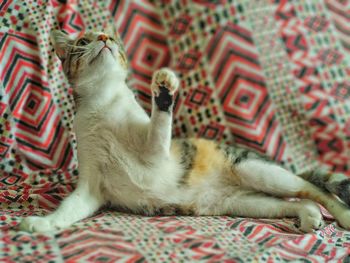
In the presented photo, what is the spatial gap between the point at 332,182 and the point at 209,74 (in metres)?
0.70

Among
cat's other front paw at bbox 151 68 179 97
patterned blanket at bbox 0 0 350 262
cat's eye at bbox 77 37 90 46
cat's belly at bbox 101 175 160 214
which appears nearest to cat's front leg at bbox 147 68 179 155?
cat's other front paw at bbox 151 68 179 97

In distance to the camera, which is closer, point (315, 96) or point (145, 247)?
point (145, 247)

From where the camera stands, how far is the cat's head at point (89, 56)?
151cm

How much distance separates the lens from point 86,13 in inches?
76.2

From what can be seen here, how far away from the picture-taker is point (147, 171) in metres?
1.48

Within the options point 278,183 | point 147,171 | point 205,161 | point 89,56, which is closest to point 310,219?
point 278,183

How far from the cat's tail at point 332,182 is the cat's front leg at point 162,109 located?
0.52 metres

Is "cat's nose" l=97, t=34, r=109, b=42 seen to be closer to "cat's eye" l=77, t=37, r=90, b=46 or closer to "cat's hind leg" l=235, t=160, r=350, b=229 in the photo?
"cat's eye" l=77, t=37, r=90, b=46

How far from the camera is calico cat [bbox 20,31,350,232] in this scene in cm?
147

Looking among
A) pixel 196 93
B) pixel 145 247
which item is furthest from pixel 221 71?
pixel 145 247

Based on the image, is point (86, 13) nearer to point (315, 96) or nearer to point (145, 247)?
point (315, 96)

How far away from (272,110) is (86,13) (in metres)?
0.87

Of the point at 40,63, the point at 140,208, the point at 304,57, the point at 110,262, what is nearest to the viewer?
the point at 110,262

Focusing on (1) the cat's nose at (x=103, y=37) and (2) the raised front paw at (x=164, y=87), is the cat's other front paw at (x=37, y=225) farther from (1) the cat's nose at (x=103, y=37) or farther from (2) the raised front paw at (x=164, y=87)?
(1) the cat's nose at (x=103, y=37)
